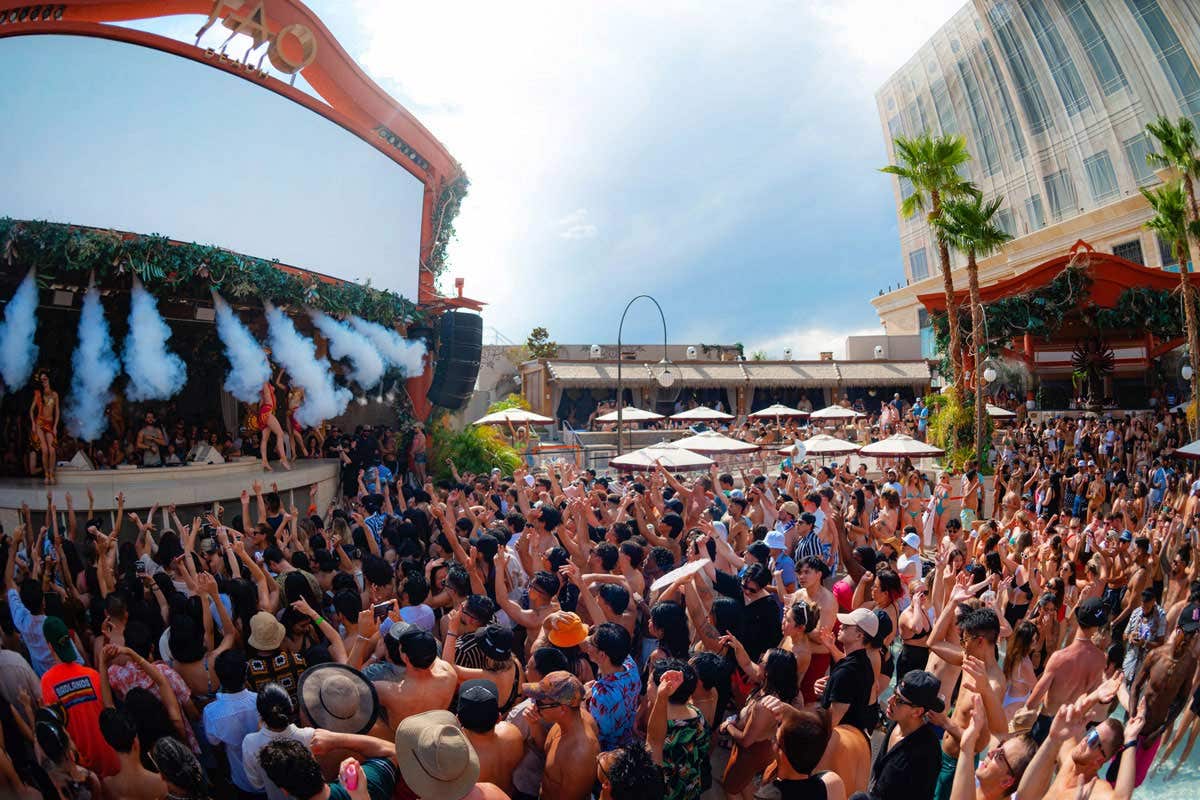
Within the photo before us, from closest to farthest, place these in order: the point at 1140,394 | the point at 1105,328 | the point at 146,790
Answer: the point at 146,790
the point at 1105,328
the point at 1140,394

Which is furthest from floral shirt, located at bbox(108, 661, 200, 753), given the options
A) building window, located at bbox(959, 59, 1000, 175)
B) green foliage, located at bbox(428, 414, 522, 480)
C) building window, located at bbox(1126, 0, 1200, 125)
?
building window, located at bbox(959, 59, 1000, 175)

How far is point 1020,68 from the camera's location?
45.7 meters

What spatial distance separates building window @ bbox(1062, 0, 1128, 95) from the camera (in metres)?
40.1

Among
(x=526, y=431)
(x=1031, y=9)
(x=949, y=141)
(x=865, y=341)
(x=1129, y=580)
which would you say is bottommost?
(x=1129, y=580)

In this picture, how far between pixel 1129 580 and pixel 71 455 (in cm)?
1570

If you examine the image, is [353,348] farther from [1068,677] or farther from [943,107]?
[943,107]

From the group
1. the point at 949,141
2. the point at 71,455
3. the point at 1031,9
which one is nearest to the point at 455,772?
the point at 71,455

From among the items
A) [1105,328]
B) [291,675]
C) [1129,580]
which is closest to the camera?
[291,675]

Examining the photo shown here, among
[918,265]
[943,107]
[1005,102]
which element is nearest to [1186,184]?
[1005,102]

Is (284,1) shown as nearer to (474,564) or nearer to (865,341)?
(474,564)

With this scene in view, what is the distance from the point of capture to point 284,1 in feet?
56.0

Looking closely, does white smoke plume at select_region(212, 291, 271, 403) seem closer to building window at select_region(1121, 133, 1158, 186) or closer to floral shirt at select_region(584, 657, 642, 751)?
floral shirt at select_region(584, 657, 642, 751)

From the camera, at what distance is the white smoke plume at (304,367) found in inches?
601

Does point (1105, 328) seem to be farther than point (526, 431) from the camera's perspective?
Yes
